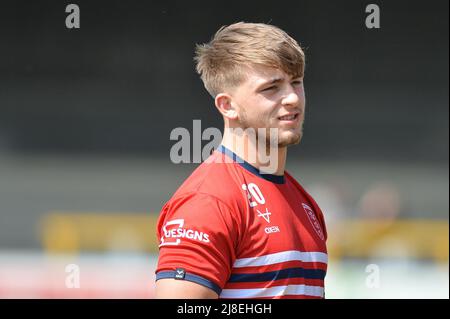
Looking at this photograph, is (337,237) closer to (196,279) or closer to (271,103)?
(271,103)

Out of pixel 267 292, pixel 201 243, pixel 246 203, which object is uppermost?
pixel 246 203

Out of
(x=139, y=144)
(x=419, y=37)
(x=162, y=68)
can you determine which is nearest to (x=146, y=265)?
(x=139, y=144)

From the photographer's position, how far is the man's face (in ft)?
7.81

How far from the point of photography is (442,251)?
33.6 ft

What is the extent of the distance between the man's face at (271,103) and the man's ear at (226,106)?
A: 2 centimetres

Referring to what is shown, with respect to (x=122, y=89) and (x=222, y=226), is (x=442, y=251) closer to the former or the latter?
(x=122, y=89)

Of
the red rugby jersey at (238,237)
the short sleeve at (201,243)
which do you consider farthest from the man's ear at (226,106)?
the short sleeve at (201,243)

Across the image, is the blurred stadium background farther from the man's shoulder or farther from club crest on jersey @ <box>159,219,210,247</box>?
club crest on jersey @ <box>159,219,210,247</box>

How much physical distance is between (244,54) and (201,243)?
59cm

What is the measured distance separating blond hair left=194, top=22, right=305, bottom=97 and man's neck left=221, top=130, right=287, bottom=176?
0.49 feet

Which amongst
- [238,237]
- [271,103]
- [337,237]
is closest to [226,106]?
[271,103]

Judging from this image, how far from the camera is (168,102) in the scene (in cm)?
1276

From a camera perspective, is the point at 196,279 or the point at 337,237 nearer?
the point at 196,279
